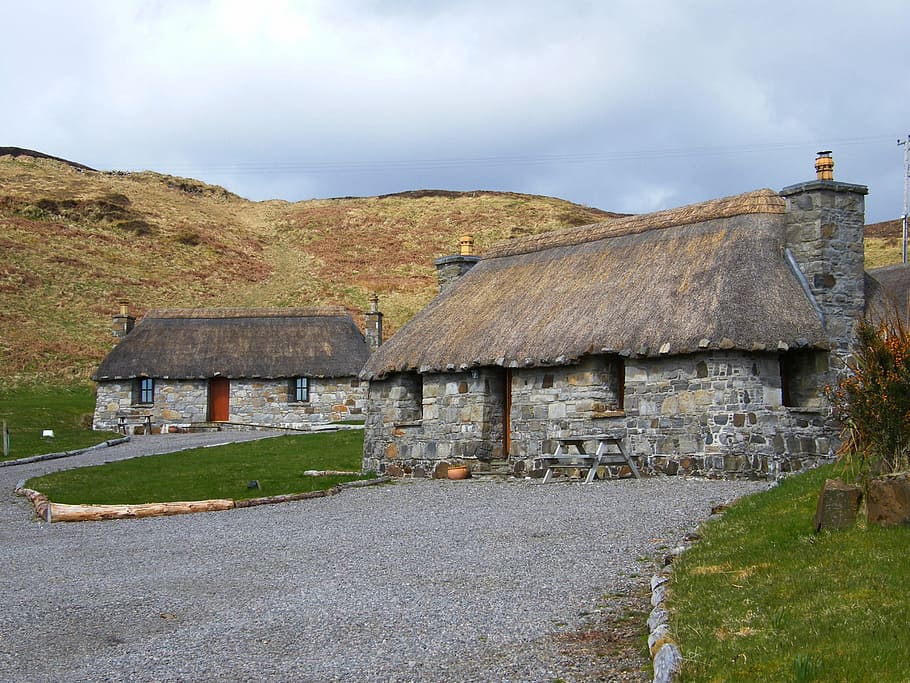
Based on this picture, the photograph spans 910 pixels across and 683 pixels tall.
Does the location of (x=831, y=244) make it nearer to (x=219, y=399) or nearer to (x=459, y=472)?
(x=459, y=472)

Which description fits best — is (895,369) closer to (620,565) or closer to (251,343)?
(620,565)

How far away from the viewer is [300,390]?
39844mm

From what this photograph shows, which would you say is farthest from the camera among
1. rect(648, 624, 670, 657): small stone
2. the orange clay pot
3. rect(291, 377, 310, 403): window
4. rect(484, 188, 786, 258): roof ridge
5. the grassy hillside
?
the grassy hillside

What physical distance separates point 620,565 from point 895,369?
3.19m

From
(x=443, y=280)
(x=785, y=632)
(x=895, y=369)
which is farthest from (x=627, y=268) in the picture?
(x=785, y=632)

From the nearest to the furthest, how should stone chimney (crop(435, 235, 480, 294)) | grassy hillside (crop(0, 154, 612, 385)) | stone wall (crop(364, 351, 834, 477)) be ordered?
stone wall (crop(364, 351, 834, 477)) → stone chimney (crop(435, 235, 480, 294)) → grassy hillside (crop(0, 154, 612, 385))

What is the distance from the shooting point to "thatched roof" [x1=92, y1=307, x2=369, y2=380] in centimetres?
3944

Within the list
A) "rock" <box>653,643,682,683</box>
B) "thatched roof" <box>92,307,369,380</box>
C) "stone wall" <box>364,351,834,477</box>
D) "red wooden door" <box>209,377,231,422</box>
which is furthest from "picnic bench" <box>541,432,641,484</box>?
"red wooden door" <box>209,377,231,422</box>

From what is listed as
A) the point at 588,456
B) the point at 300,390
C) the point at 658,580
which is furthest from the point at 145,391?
the point at 658,580

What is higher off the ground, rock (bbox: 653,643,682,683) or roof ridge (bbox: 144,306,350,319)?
roof ridge (bbox: 144,306,350,319)

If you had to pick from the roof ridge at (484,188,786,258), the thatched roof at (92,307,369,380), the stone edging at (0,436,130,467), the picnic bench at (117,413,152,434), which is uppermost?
the roof ridge at (484,188,786,258)

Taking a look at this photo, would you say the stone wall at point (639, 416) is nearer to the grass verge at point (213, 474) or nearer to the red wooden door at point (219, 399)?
the grass verge at point (213, 474)

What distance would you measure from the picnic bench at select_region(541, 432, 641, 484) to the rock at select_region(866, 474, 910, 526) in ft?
28.8

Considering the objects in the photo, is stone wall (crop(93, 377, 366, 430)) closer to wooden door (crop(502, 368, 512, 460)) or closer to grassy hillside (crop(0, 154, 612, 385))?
grassy hillside (crop(0, 154, 612, 385))
